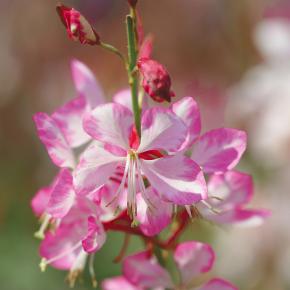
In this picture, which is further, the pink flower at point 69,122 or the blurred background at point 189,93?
the blurred background at point 189,93

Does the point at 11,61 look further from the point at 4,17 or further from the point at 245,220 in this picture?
the point at 245,220

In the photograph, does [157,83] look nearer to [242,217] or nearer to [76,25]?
[76,25]

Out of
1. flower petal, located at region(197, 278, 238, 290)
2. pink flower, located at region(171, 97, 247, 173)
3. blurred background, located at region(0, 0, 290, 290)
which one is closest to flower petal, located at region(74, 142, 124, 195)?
pink flower, located at region(171, 97, 247, 173)

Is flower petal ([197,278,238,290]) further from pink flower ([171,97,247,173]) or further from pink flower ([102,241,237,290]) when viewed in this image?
pink flower ([171,97,247,173])

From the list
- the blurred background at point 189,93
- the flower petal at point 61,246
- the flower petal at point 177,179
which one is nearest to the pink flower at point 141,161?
the flower petal at point 177,179

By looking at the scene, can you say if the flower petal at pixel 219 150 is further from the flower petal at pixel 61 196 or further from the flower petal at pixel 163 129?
the flower petal at pixel 61 196

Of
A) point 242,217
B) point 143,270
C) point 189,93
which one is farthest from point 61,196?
point 189,93

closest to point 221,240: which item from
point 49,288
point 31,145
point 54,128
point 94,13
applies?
point 49,288
